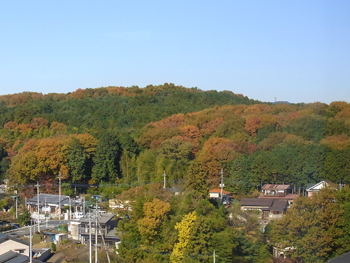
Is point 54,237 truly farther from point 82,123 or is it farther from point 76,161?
point 82,123

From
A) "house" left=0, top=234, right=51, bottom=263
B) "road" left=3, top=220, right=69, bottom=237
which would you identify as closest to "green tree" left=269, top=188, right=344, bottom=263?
"house" left=0, top=234, right=51, bottom=263

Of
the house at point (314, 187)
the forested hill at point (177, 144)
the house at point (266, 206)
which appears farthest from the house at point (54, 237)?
the house at point (314, 187)

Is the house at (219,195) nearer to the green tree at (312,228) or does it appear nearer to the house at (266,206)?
the house at (266,206)

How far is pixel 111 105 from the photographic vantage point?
12719 millimetres

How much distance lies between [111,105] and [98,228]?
6877mm

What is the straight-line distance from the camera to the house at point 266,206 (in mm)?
6082

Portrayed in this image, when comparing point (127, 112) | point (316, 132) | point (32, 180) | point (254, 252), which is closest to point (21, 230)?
point (32, 180)

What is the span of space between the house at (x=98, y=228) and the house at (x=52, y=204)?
1046 millimetres

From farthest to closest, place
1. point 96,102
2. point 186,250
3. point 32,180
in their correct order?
point 96,102 < point 32,180 < point 186,250

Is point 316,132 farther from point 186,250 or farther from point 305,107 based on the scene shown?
point 186,250

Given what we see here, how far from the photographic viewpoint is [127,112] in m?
12.2

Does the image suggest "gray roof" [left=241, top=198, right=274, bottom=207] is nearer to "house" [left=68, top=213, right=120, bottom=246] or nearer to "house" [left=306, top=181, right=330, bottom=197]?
"house" [left=306, top=181, right=330, bottom=197]

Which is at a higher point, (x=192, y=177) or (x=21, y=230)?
(x=192, y=177)

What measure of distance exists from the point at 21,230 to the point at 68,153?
2.21m
